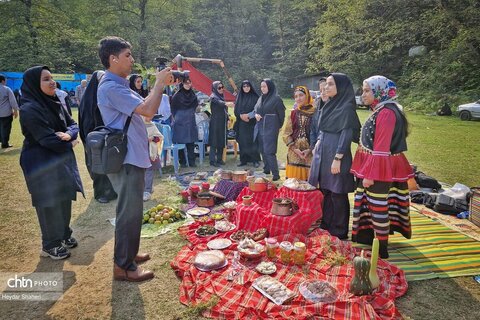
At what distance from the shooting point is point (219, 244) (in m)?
3.60

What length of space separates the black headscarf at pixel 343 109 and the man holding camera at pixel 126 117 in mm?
2084

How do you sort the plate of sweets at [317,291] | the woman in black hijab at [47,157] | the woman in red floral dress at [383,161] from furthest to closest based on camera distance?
the woman in red floral dress at [383,161] < the woman in black hijab at [47,157] < the plate of sweets at [317,291]

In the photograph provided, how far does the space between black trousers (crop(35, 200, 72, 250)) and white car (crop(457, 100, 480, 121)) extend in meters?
18.3

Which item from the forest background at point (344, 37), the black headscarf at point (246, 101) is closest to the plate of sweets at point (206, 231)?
the black headscarf at point (246, 101)

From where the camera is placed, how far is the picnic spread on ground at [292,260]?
2602 millimetres

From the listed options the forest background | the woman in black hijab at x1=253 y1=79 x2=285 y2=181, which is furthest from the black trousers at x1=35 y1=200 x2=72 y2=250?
the forest background

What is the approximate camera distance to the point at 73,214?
15.4 ft

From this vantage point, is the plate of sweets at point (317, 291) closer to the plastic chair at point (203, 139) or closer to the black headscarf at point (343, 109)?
the black headscarf at point (343, 109)

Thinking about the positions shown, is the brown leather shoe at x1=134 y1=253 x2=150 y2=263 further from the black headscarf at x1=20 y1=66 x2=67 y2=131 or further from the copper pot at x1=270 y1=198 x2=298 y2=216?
the black headscarf at x1=20 y1=66 x2=67 y2=131

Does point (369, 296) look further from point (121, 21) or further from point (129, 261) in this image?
point (121, 21)

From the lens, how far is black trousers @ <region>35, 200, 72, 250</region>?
330 centimetres

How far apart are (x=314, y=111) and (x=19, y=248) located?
443 centimetres

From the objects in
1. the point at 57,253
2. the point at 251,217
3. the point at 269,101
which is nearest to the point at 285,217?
the point at 251,217

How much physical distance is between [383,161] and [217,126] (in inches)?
196
